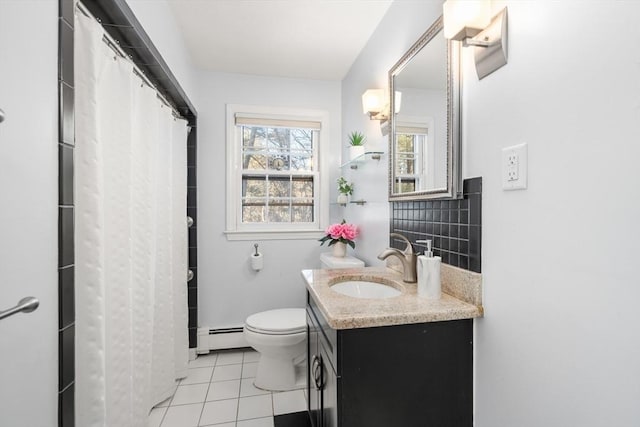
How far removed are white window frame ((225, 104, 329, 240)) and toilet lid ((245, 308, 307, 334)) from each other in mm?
735

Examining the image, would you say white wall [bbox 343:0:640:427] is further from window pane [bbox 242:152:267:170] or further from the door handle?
window pane [bbox 242:152:267:170]

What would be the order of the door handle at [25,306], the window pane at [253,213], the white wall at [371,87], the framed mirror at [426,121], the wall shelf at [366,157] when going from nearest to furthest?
1. the door handle at [25,306]
2. the framed mirror at [426,121]
3. the white wall at [371,87]
4. the wall shelf at [366,157]
5. the window pane at [253,213]

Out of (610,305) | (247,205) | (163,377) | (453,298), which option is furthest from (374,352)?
(247,205)

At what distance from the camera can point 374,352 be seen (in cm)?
102

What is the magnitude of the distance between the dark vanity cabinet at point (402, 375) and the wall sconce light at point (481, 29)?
893 millimetres

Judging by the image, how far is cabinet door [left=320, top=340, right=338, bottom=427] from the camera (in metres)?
1.03

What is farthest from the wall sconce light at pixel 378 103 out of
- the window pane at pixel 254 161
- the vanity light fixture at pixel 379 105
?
the window pane at pixel 254 161

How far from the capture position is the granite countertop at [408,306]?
998mm

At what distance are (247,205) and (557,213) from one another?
7.73 ft

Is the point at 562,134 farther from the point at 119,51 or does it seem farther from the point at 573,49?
the point at 119,51

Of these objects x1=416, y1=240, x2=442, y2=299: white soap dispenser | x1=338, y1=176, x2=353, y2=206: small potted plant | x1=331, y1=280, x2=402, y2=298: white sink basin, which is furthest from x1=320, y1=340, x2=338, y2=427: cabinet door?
x1=338, y1=176, x2=353, y2=206: small potted plant

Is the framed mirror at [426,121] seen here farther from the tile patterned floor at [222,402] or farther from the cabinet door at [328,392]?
the tile patterned floor at [222,402]

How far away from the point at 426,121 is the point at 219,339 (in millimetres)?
2345

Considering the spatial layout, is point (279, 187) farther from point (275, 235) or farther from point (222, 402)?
point (222, 402)
